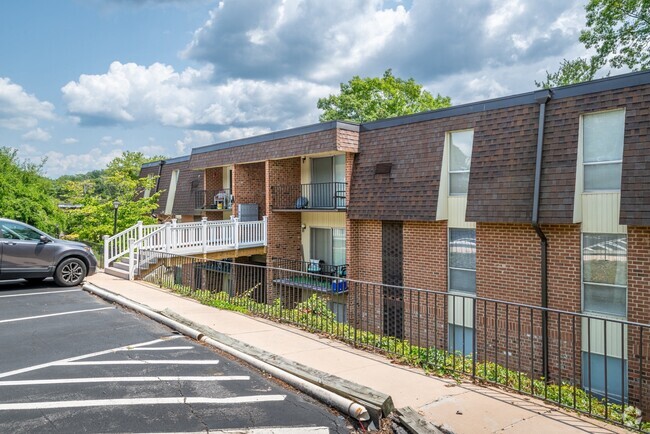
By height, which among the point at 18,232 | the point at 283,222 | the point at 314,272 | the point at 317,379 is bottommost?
the point at 314,272

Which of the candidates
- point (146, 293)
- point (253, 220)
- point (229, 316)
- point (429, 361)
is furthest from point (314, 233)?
point (429, 361)

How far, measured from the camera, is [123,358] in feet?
21.3

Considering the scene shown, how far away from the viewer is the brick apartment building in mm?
9461

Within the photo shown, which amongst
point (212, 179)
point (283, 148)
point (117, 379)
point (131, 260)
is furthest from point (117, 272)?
point (117, 379)

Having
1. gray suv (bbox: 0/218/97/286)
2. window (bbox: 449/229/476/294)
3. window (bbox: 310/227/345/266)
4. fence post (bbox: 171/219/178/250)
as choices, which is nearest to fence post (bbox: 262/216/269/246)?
window (bbox: 310/227/345/266)

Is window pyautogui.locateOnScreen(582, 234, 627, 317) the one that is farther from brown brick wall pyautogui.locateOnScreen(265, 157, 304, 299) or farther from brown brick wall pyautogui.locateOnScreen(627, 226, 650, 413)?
brown brick wall pyautogui.locateOnScreen(265, 157, 304, 299)

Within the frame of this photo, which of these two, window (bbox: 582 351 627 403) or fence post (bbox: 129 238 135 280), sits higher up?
fence post (bbox: 129 238 135 280)

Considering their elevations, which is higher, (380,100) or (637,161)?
(380,100)

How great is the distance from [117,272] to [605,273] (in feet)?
44.0

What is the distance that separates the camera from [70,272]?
41.8 ft

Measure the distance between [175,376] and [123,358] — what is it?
1.20 meters

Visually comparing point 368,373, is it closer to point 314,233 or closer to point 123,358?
point 123,358

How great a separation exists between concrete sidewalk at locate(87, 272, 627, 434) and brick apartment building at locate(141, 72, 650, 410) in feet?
3.77

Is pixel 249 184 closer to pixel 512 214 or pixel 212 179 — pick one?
pixel 212 179
